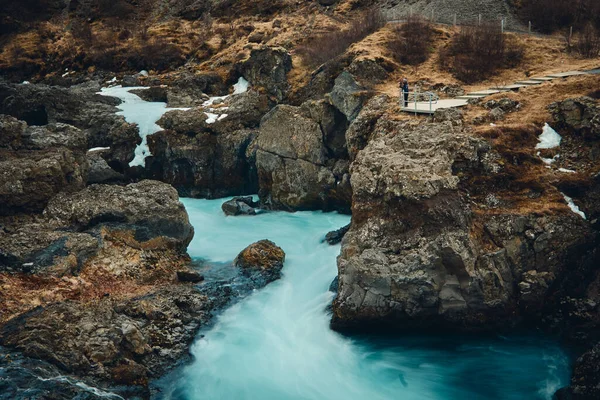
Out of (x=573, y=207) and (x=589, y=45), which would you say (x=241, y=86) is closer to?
(x=589, y=45)

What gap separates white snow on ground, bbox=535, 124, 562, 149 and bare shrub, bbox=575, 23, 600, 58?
526 inches

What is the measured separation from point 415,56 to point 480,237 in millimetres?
21334

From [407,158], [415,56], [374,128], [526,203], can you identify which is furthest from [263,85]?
[526,203]

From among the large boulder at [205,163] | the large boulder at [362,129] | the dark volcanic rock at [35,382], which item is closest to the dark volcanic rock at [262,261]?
the large boulder at [362,129]

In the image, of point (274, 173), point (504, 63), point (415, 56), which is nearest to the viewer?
point (274, 173)

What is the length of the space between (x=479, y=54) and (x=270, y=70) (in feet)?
49.5

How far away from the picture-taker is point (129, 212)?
1961 centimetres

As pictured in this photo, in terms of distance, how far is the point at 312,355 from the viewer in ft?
51.8

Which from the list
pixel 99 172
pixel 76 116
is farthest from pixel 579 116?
pixel 76 116

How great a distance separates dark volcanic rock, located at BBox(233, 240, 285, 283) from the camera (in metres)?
20.2

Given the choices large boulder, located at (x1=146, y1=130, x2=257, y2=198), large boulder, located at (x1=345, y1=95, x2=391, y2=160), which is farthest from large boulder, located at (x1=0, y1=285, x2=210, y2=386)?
large boulder, located at (x1=146, y1=130, x2=257, y2=198)

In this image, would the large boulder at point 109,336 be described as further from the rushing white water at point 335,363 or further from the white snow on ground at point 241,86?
the white snow on ground at point 241,86

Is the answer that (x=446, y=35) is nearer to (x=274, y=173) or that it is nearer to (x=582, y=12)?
(x=582, y=12)

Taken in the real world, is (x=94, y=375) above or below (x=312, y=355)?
above
